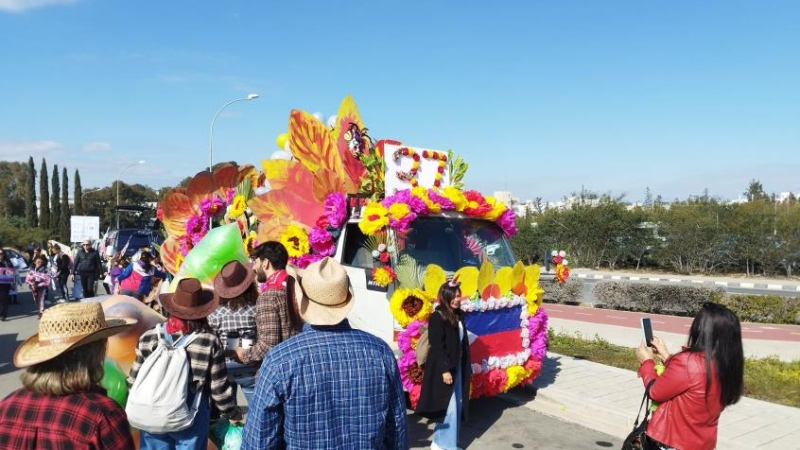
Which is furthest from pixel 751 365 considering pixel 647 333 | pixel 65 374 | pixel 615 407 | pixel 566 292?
pixel 65 374

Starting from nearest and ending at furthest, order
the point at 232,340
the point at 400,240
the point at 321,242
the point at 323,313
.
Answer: the point at 323,313 < the point at 232,340 < the point at 400,240 < the point at 321,242

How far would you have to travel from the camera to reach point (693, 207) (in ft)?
98.6

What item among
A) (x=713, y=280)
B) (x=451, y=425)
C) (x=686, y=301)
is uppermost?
(x=451, y=425)

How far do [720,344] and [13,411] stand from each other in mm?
3324

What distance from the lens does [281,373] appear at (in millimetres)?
2369

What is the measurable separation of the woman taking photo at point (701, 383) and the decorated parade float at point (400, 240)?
2.56 m

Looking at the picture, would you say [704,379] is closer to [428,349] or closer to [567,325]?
[428,349]

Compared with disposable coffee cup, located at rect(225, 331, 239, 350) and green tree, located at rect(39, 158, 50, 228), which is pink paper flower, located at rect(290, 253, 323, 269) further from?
green tree, located at rect(39, 158, 50, 228)

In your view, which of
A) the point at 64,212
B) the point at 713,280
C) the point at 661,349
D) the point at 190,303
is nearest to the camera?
the point at 661,349

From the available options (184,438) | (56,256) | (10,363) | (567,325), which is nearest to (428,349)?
(184,438)

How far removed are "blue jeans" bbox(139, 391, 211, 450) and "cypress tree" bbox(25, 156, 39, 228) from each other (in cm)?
6031

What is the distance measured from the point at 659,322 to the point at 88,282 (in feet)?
44.3

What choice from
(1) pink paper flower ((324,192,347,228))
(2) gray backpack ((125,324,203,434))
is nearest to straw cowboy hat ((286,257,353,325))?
(2) gray backpack ((125,324,203,434))

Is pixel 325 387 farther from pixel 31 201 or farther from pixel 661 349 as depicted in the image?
pixel 31 201
